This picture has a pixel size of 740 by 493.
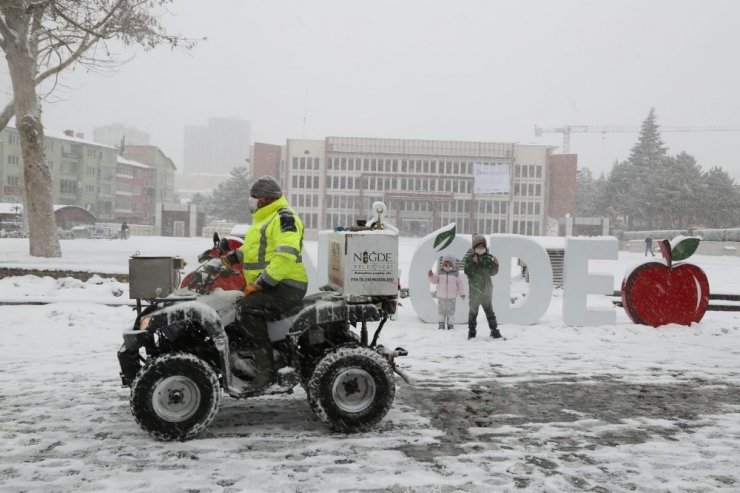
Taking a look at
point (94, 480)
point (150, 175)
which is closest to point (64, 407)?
point (94, 480)

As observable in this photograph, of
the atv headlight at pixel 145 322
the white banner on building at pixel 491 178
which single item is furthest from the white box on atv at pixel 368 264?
the white banner on building at pixel 491 178

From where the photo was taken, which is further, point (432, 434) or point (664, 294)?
point (664, 294)

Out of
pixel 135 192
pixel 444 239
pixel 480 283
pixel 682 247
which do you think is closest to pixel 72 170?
pixel 135 192

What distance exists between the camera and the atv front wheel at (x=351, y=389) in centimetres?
565

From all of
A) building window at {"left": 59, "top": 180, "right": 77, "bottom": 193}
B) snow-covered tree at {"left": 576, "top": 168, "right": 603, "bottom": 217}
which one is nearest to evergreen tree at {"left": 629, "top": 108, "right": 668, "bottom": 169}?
snow-covered tree at {"left": 576, "top": 168, "right": 603, "bottom": 217}

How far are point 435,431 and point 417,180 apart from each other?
93.4 m

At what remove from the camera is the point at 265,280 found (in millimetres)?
5547

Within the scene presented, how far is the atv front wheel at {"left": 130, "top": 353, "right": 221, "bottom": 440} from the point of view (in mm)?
5324

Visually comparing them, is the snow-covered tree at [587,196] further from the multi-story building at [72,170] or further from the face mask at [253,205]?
the face mask at [253,205]

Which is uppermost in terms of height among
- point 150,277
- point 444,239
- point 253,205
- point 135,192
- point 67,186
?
point 135,192

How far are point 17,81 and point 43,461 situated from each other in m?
19.1

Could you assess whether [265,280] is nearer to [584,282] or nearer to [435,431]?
[435,431]

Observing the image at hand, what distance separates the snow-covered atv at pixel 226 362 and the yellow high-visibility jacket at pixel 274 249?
294 mm

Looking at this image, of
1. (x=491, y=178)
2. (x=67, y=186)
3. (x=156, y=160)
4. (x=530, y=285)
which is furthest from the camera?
(x=156, y=160)
